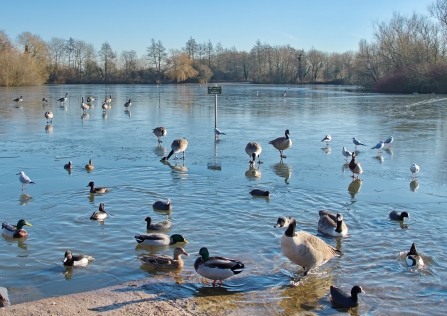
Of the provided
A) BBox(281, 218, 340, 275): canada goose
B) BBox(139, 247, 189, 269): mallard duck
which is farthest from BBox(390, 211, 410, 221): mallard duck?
BBox(139, 247, 189, 269): mallard duck

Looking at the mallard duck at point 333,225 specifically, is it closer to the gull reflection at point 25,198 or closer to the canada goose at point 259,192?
the canada goose at point 259,192

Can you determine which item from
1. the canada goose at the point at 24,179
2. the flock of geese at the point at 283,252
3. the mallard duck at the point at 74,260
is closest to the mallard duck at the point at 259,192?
the flock of geese at the point at 283,252

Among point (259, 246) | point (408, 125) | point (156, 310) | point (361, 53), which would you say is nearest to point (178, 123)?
point (408, 125)

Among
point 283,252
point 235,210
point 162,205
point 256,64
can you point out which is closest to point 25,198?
point 162,205

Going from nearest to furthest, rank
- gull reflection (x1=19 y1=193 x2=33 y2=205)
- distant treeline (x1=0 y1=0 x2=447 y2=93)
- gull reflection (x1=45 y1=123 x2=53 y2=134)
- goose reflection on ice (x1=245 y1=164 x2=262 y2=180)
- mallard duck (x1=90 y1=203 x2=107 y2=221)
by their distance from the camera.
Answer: mallard duck (x1=90 y1=203 x2=107 y2=221)
gull reflection (x1=19 y1=193 x2=33 y2=205)
goose reflection on ice (x1=245 y1=164 x2=262 y2=180)
gull reflection (x1=45 y1=123 x2=53 y2=134)
distant treeline (x1=0 y1=0 x2=447 y2=93)

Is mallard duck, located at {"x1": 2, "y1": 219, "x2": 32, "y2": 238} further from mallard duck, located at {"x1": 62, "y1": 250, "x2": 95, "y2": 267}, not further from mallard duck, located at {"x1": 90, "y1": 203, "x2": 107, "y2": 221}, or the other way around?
mallard duck, located at {"x1": 62, "y1": 250, "x2": 95, "y2": 267}

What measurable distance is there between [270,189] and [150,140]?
7885 mm

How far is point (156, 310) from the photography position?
512 cm

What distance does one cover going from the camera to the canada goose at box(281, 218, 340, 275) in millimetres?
5988

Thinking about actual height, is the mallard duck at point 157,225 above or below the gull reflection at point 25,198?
below

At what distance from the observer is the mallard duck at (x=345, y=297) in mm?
5238

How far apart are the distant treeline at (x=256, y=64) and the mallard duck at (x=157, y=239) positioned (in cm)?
5033

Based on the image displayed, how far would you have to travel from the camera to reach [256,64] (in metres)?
100

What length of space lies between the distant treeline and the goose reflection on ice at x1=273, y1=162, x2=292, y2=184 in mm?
44095
